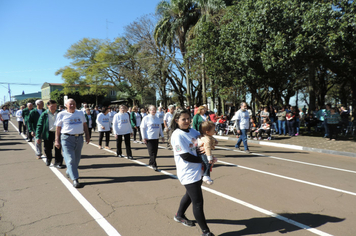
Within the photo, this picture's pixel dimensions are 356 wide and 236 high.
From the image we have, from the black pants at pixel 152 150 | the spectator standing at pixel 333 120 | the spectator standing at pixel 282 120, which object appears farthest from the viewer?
the spectator standing at pixel 282 120

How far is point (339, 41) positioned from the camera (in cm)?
1166

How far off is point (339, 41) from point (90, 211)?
12.7 m

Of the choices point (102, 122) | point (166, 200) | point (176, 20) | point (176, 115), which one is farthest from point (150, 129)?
point (176, 20)

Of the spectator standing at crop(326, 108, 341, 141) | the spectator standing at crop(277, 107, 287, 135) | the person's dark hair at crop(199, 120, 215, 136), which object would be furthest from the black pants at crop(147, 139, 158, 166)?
the spectator standing at crop(277, 107, 287, 135)

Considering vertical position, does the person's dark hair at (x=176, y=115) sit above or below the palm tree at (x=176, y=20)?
below

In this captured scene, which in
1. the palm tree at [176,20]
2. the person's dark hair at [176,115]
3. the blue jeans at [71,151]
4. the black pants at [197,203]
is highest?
the palm tree at [176,20]

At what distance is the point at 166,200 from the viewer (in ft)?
15.1

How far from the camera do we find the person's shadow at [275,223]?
3451 mm

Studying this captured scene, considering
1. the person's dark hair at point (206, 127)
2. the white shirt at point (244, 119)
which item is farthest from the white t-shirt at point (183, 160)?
the white shirt at point (244, 119)

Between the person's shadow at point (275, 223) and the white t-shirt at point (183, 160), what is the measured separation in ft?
3.03

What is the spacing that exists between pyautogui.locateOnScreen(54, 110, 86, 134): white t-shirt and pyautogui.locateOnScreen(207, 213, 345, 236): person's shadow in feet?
11.2

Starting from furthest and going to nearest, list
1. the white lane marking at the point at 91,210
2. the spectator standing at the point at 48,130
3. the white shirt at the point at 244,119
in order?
the white shirt at the point at 244,119
the spectator standing at the point at 48,130
the white lane marking at the point at 91,210

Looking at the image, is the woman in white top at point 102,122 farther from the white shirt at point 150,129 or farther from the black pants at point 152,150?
the black pants at point 152,150

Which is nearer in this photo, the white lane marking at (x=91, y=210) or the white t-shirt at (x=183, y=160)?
the white t-shirt at (x=183, y=160)
